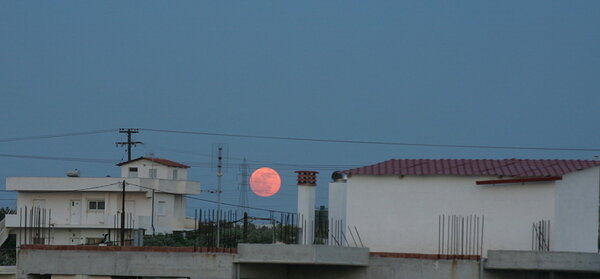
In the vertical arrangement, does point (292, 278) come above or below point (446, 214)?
below

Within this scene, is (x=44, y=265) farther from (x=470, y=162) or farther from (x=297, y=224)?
(x=470, y=162)

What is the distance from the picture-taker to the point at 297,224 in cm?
3331

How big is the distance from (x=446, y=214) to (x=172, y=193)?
44837mm

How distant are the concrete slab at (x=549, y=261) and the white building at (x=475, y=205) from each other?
1758 mm

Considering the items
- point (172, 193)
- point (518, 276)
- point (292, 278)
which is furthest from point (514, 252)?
point (172, 193)

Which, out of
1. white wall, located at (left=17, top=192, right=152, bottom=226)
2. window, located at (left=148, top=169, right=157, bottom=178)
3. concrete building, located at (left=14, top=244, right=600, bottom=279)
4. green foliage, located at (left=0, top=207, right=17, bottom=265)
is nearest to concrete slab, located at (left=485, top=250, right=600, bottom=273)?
concrete building, located at (left=14, top=244, right=600, bottom=279)

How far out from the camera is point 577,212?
31.5 metres

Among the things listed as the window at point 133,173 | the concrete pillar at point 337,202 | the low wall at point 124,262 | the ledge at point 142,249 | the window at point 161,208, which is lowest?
the low wall at point 124,262

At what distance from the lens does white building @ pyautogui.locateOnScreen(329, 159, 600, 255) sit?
3052cm

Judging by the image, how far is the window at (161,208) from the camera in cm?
7275

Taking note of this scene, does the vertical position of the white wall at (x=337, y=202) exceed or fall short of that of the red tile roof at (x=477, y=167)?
it falls short

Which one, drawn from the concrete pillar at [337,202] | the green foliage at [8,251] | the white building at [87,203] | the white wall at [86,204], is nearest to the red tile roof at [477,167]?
the concrete pillar at [337,202]

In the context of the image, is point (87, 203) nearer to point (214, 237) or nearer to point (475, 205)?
point (214, 237)

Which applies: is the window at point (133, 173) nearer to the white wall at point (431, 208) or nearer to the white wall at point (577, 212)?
the white wall at point (431, 208)
